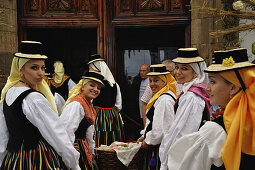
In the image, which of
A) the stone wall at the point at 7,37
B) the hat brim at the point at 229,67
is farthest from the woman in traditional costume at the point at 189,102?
the stone wall at the point at 7,37

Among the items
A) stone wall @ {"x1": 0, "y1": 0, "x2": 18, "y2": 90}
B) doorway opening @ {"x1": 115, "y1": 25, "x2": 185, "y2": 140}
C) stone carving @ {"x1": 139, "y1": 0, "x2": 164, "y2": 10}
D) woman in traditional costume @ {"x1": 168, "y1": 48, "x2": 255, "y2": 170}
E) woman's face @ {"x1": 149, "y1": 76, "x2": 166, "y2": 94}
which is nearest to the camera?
woman in traditional costume @ {"x1": 168, "y1": 48, "x2": 255, "y2": 170}

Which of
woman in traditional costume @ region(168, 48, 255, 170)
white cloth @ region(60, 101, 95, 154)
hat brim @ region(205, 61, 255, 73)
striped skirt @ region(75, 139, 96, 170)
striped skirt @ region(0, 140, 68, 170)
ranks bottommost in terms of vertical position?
striped skirt @ region(75, 139, 96, 170)

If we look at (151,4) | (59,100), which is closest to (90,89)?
(59,100)

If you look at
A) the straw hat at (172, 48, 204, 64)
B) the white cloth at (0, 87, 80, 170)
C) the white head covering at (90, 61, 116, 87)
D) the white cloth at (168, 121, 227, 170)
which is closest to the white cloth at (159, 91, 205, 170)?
the straw hat at (172, 48, 204, 64)

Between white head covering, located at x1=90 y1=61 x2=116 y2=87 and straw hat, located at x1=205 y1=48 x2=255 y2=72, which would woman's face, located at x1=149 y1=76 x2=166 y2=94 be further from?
straw hat, located at x1=205 y1=48 x2=255 y2=72

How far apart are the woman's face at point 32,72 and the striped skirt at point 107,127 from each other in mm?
3343

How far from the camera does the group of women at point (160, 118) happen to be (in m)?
1.69

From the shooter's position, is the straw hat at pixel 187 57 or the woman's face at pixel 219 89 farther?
the straw hat at pixel 187 57

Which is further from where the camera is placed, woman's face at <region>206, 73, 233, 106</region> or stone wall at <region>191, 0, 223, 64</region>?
stone wall at <region>191, 0, 223, 64</region>

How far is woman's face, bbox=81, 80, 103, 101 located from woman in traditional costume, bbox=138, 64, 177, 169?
75 centimetres

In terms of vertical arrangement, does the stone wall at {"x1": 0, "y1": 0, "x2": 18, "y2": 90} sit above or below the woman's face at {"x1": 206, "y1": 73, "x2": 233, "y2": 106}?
above

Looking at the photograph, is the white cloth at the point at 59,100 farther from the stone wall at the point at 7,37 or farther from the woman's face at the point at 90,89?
the woman's face at the point at 90,89

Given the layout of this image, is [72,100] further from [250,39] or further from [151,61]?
[151,61]

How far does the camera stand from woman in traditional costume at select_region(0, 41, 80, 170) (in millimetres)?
2574
